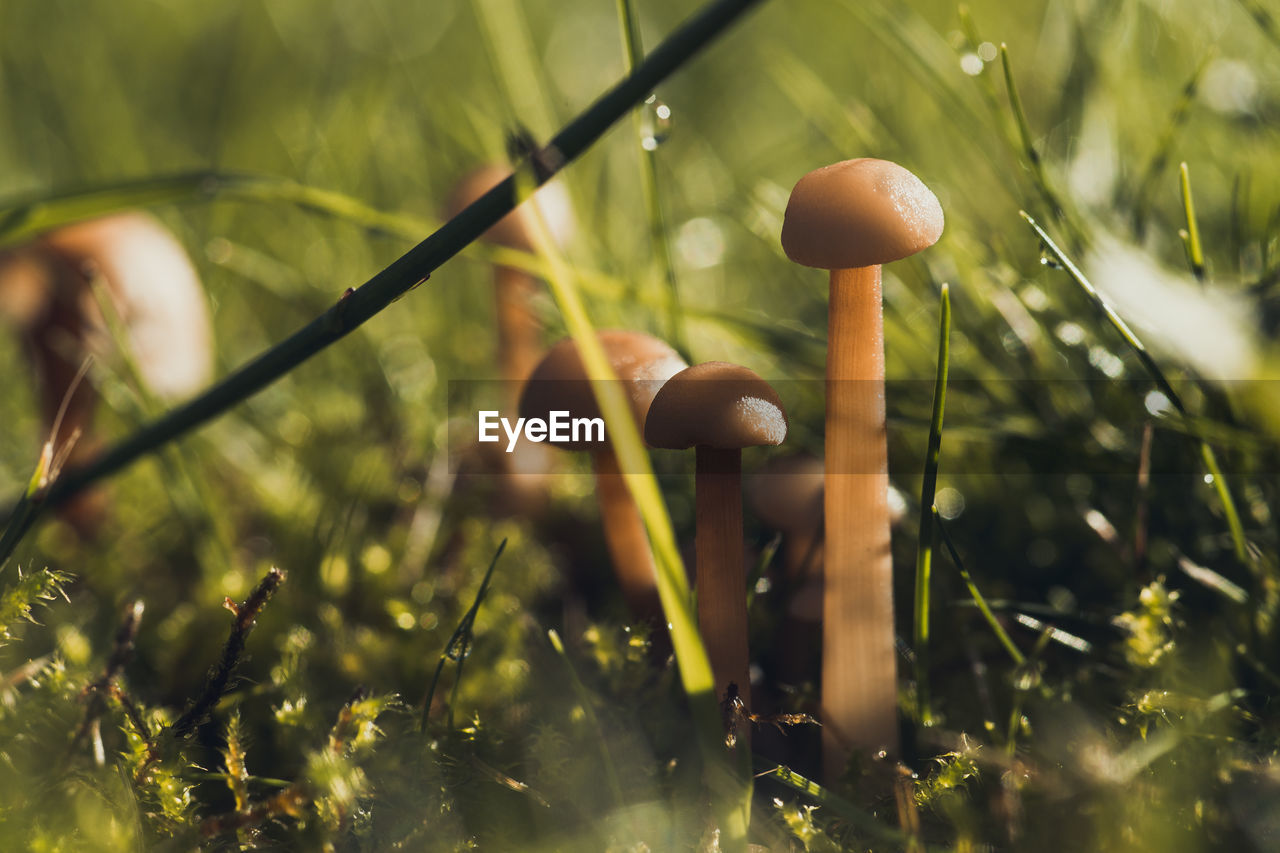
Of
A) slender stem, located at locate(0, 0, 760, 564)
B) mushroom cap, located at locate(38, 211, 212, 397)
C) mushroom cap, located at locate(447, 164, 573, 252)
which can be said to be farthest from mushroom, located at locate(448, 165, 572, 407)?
slender stem, located at locate(0, 0, 760, 564)

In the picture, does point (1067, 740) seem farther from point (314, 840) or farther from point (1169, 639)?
point (314, 840)

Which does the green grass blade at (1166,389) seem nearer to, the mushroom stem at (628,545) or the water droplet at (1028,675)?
the water droplet at (1028,675)

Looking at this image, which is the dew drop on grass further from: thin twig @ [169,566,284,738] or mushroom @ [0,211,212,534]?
mushroom @ [0,211,212,534]

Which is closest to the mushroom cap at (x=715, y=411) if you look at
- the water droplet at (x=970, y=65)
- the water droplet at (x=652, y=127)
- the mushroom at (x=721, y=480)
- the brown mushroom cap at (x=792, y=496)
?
the mushroom at (x=721, y=480)

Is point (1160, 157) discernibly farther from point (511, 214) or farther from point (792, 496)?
point (511, 214)

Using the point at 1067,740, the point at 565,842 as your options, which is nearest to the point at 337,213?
the point at 565,842

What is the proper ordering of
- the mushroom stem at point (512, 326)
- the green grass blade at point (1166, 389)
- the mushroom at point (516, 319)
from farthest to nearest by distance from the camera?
the mushroom stem at point (512, 326) < the mushroom at point (516, 319) < the green grass blade at point (1166, 389)
